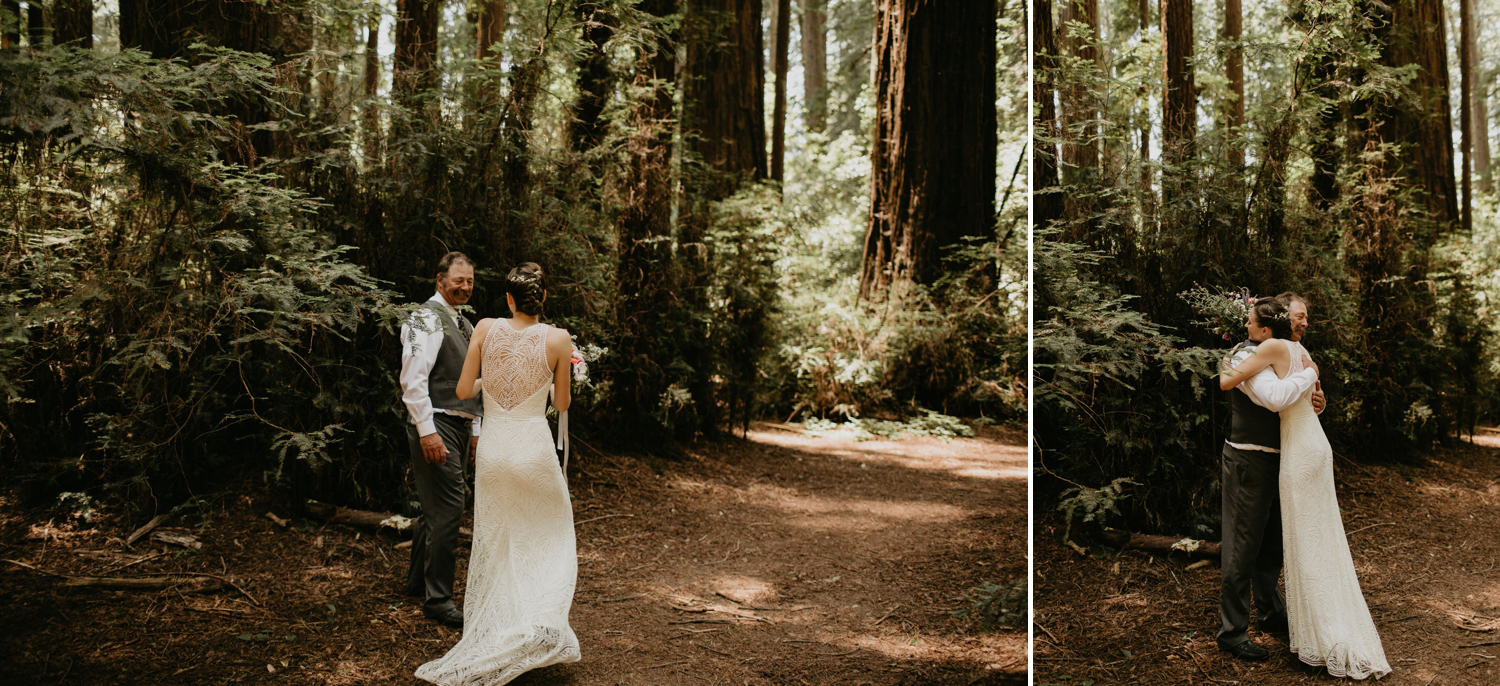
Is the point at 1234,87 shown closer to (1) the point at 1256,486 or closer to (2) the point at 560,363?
(1) the point at 1256,486

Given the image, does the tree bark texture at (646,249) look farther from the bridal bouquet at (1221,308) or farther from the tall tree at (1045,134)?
the bridal bouquet at (1221,308)

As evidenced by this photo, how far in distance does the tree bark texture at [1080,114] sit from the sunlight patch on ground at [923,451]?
5.01 m

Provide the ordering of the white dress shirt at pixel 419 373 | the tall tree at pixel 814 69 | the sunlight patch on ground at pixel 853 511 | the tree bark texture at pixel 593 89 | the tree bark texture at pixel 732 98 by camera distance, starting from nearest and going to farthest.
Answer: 1. the white dress shirt at pixel 419 373
2. the sunlight patch on ground at pixel 853 511
3. the tree bark texture at pixel 593 89
4. the tree bark texture at pixel 732 98
5. the tall tree at pixel 814 69

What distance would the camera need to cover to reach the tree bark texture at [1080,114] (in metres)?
3.73

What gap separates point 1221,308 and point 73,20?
23.4 feet

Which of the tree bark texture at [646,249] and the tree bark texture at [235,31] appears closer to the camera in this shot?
the tree bark texture at [235,31]

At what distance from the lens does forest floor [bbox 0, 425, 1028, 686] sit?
3.80 m

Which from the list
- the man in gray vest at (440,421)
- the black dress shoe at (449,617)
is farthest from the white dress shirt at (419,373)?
the black dress shoe at (449,617)

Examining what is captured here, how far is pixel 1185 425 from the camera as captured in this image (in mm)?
3768

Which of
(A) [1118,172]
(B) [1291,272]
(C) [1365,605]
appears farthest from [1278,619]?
(A) [1118,172]

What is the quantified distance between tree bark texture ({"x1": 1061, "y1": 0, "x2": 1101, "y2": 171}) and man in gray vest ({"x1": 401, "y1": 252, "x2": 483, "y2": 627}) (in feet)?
10.1

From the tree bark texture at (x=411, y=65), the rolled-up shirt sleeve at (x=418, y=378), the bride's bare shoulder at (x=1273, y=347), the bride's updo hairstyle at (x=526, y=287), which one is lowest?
the rolled-up shirt sleeve at (x=418, y=378)

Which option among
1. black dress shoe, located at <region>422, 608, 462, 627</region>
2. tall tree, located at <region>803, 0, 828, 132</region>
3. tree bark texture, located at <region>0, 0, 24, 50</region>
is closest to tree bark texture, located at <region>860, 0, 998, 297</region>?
black dress shoe, located at <region>422, 608, 462, 627</region>

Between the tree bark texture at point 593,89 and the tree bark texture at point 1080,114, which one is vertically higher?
the tree bark texture at point 593,89
